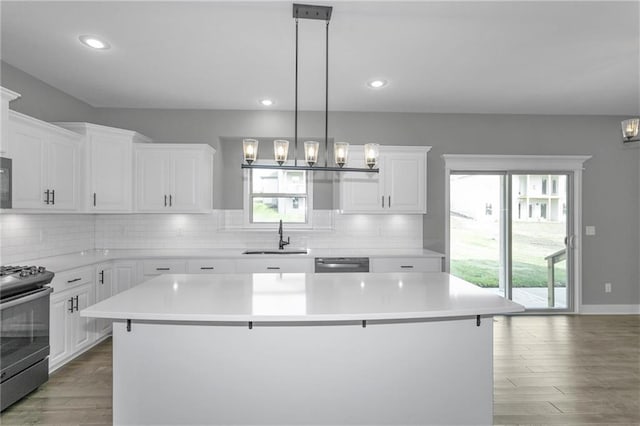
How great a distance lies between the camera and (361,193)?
4488 millimetres

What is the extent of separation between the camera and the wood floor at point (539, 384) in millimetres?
2486

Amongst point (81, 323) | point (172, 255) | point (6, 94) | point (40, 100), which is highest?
point (40, 100)

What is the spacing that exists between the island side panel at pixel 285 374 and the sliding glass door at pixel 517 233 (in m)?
3.14

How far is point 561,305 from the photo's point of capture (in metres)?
4.94

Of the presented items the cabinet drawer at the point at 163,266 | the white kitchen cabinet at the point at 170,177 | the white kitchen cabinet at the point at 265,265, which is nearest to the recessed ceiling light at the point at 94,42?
the white kitchen cabinet at the point at 170,177

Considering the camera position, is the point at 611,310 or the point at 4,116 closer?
the point at 4,116

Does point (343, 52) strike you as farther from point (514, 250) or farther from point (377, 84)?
point (514, 250)

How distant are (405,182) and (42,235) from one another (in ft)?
13.5

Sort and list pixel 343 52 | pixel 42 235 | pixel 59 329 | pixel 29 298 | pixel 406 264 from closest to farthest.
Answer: pixel 29 298 < pixel 343 52 < pixel 59 329 < pixel 42 235 < pixel 406 264

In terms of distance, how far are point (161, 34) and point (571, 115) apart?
17.2ft

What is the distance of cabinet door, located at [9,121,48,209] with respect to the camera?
297 centimetres

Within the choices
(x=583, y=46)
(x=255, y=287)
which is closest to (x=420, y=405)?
(x=255, y=287)

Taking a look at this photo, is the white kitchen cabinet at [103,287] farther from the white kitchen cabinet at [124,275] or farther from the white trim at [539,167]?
the white trim at [539,167]

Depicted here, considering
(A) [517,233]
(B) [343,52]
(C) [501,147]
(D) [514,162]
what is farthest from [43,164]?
(A) [517,233]
